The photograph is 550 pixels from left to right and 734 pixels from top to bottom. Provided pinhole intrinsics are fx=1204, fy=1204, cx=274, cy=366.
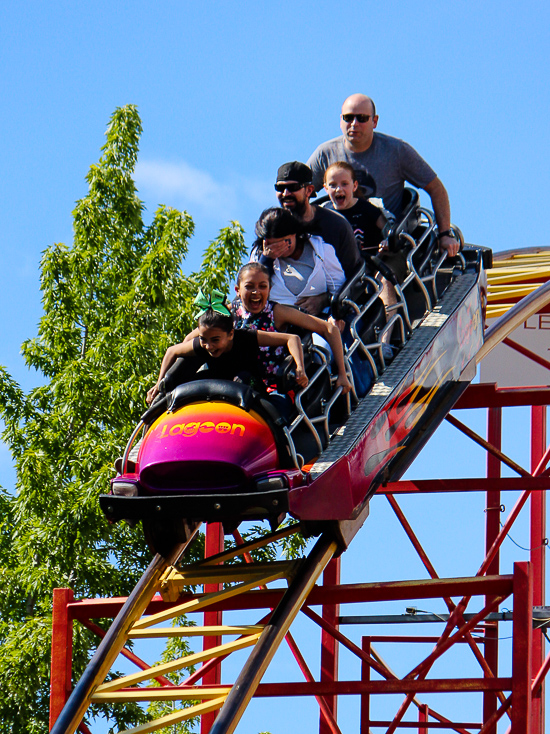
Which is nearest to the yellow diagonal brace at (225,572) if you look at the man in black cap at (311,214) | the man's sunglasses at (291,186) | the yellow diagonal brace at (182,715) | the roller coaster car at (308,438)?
the roller coaster car at (308,438)

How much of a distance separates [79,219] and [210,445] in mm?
10054

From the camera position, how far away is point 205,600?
217 inches

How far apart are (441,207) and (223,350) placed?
273 centimetres

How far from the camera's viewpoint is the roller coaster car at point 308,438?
4.96 m

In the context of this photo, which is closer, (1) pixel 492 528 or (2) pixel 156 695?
(2) pixel 156 695

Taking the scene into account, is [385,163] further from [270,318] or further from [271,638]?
[271,638]

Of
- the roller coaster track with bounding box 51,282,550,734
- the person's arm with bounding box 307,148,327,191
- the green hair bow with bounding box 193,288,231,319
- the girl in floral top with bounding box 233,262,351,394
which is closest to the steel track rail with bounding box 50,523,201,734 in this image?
the roller coaster track with bounding box 51,282,550,734

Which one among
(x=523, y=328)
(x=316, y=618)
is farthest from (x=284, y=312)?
(x=523, y=328)

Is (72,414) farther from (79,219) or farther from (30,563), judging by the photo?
(79,219)

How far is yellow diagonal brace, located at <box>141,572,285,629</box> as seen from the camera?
5441mm

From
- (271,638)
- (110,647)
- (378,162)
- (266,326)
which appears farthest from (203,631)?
(378,162)

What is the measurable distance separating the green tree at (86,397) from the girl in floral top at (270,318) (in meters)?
6.71

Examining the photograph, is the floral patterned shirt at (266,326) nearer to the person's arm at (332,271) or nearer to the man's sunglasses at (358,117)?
the person's arm at (332,271)

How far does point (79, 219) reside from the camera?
14.6m
